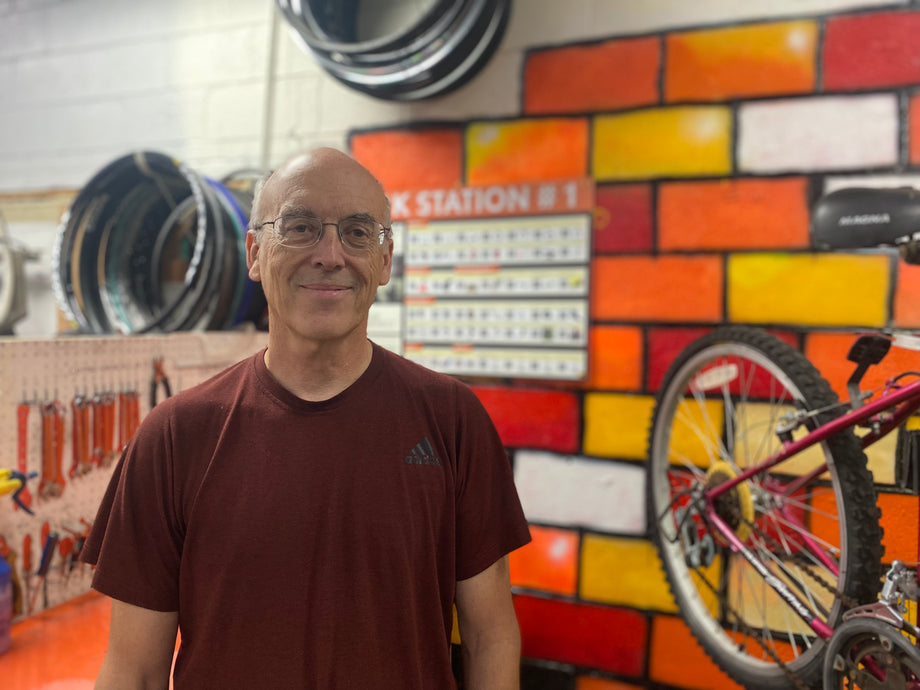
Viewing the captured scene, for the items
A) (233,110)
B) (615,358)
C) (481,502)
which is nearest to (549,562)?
(615,358)

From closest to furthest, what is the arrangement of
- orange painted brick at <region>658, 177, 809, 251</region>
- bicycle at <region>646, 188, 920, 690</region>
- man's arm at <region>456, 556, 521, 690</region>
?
man's arm at <region>456, 556, 521, 690</region> < bicycle at <region>646, 188, 920, 690</region> < orange painted brick at <region>658, 177, 809, 251</region>

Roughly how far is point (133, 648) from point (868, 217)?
1376 millimetres

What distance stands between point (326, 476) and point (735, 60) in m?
1.44

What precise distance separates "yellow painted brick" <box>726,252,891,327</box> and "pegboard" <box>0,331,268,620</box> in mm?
1477

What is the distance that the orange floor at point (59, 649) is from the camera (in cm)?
118

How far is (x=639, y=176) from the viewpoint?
1.70 meters

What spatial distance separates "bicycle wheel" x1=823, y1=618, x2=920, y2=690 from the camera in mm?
944

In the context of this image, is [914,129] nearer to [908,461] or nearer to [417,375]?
[908,461]

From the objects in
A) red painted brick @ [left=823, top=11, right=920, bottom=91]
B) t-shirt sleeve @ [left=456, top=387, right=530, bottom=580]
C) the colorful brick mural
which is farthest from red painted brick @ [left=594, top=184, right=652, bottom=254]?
t-shirt sleeve @ [left=456, top=387, right=530, bottom=580]

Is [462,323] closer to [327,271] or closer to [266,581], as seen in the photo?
[327,271]

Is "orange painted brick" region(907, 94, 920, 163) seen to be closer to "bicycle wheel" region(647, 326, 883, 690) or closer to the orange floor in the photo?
"bicycle wheel" region(647, 326, 883, 690)

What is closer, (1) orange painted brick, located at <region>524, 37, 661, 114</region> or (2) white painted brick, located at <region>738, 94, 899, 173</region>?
(2) white painted brick, located at <region>738, 94, 899, 173</region>

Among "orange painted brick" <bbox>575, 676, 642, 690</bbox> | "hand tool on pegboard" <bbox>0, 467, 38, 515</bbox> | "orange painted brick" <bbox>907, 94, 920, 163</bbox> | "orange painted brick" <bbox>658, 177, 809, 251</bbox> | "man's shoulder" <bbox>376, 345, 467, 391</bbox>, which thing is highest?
"orange painted brick" <bbox>907, 94, 920, 163</bbox>

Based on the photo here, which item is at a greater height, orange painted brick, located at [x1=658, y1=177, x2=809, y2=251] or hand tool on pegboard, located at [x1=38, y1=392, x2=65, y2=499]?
orange painted brick, located at [x1=658, y1=177, x2=809, y2=251]
